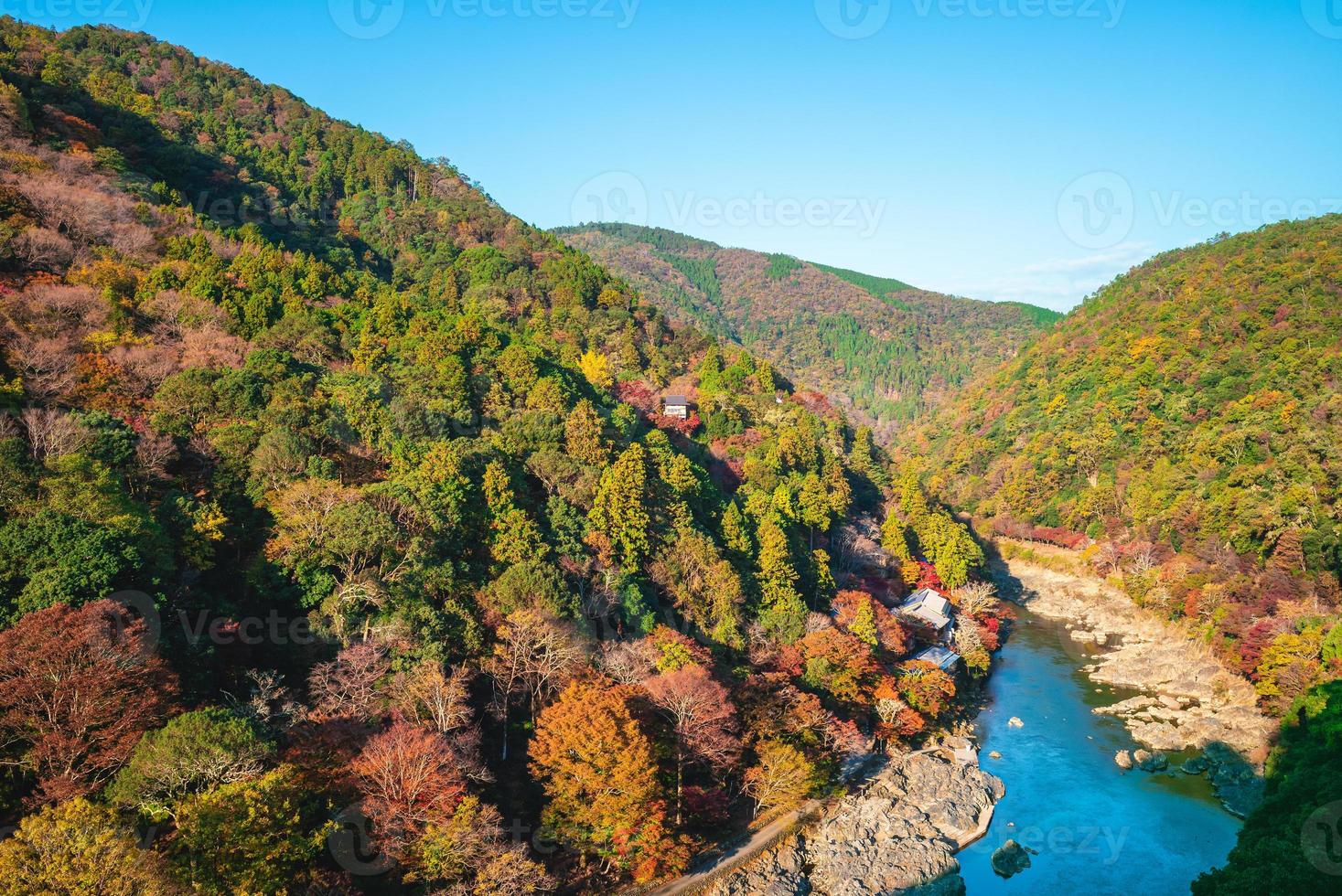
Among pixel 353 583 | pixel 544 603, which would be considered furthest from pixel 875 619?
pixel 353 583

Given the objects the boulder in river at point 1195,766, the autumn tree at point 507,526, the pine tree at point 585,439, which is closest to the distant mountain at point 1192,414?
the boulder in river at point 1195,766

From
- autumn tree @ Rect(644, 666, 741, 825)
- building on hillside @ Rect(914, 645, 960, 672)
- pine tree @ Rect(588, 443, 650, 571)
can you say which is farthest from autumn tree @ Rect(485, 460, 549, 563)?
building on hillside @ Rect(914, 645, 960, 672)

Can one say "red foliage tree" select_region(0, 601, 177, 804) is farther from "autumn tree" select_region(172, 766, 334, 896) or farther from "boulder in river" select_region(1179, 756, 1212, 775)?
"boulder in river" select_region(1179, 756, 1212, 775)

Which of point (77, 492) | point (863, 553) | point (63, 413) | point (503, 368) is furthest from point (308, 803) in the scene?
point (863, 553)

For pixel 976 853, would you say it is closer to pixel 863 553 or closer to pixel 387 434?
pixel 863 553

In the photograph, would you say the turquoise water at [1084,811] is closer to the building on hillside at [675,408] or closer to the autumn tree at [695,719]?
the autumn tree at [695,719]

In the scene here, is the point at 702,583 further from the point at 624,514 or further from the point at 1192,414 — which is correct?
the point at 1192,414
